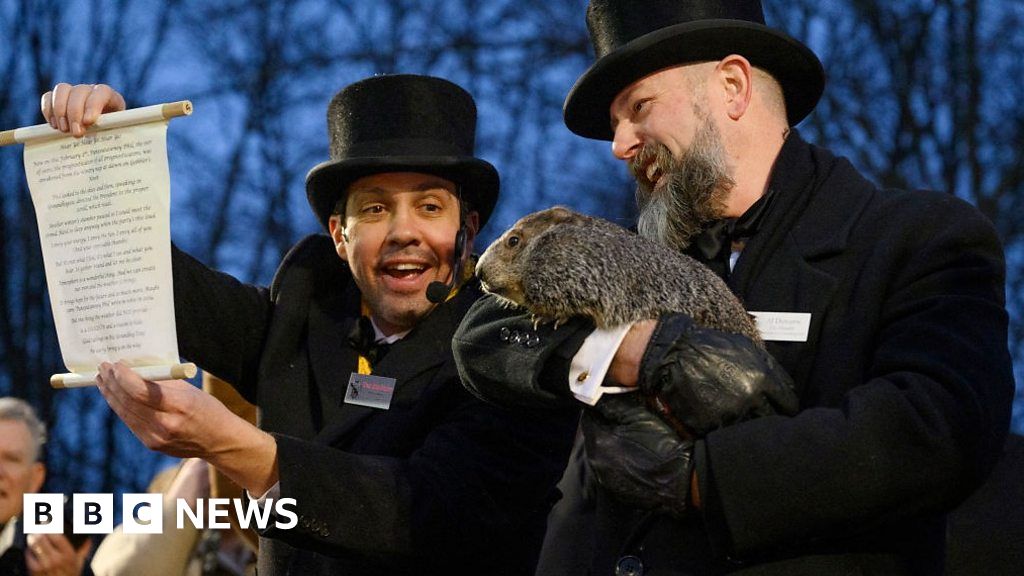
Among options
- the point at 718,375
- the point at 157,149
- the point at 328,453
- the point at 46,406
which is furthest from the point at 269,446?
the point at 46,406

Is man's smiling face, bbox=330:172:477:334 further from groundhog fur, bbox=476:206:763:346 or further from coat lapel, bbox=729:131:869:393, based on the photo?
coat lapel, bbox=729:131:869:393

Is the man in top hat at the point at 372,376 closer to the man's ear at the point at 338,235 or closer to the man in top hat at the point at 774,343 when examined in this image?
the man's ear at the point at 338,235

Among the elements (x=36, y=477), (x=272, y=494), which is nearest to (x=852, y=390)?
(x=272, y=494)

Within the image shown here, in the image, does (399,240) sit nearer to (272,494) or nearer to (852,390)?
(272,494)

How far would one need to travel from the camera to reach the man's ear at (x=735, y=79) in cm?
386

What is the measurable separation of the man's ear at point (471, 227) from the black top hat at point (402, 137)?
0.12 ft

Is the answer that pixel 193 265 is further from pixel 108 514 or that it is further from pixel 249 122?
pixel 249 122

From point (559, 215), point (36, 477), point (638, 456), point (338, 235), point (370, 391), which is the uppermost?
point (559, 215)

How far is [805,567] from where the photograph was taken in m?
3.21

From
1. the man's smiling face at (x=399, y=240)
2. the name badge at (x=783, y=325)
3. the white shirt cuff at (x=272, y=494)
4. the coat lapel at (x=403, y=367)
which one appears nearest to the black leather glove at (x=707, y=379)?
the name badge at (x=783, y=325)

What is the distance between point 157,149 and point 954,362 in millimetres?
2041

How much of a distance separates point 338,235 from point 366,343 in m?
0.47

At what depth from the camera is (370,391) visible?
4484 millimetres

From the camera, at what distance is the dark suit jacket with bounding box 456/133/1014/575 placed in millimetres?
3023
